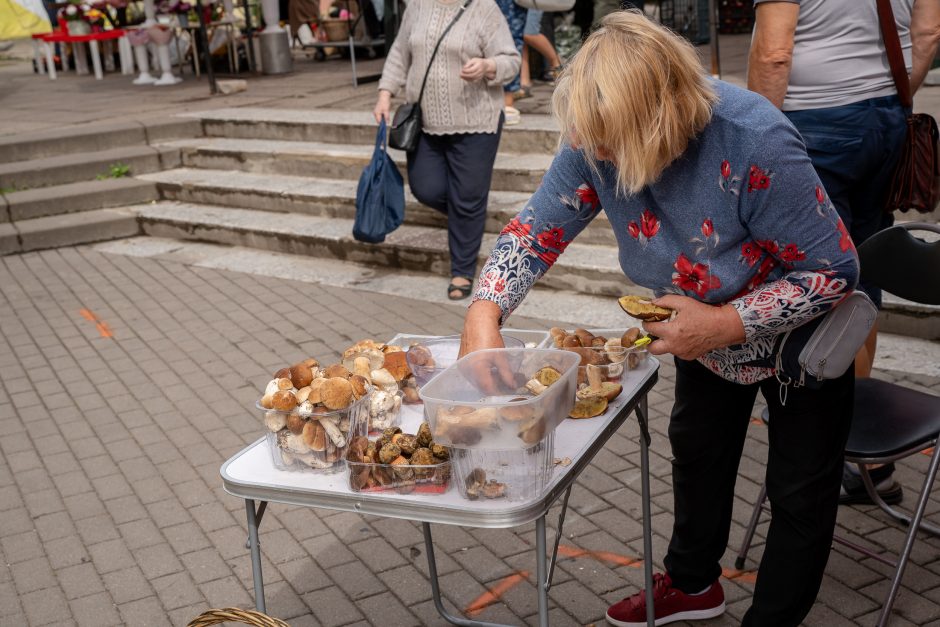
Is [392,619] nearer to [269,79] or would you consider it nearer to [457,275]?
[457,275]

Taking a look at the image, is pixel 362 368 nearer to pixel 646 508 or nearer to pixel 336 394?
pixel 336 394

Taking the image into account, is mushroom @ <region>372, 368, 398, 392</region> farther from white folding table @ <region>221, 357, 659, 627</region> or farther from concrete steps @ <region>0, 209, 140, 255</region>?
concrete steps @ <region>0, 209, 140, 255</region>

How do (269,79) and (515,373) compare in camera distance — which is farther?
(269,79)

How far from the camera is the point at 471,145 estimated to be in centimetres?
590

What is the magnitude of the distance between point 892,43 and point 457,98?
2.79 meters

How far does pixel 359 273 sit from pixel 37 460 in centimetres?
284

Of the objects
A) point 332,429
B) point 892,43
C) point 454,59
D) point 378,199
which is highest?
point 892,43

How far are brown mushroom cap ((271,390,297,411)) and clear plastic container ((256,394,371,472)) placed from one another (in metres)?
0.02

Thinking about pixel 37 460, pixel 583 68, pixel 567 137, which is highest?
pixel 583 68

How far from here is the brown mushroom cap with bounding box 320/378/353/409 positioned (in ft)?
7.14

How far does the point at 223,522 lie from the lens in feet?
12.9

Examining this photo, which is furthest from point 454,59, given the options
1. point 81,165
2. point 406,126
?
point 81,165

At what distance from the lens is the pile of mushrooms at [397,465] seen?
6.84ft

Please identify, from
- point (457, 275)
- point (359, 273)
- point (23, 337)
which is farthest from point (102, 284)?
point (457, 275)
